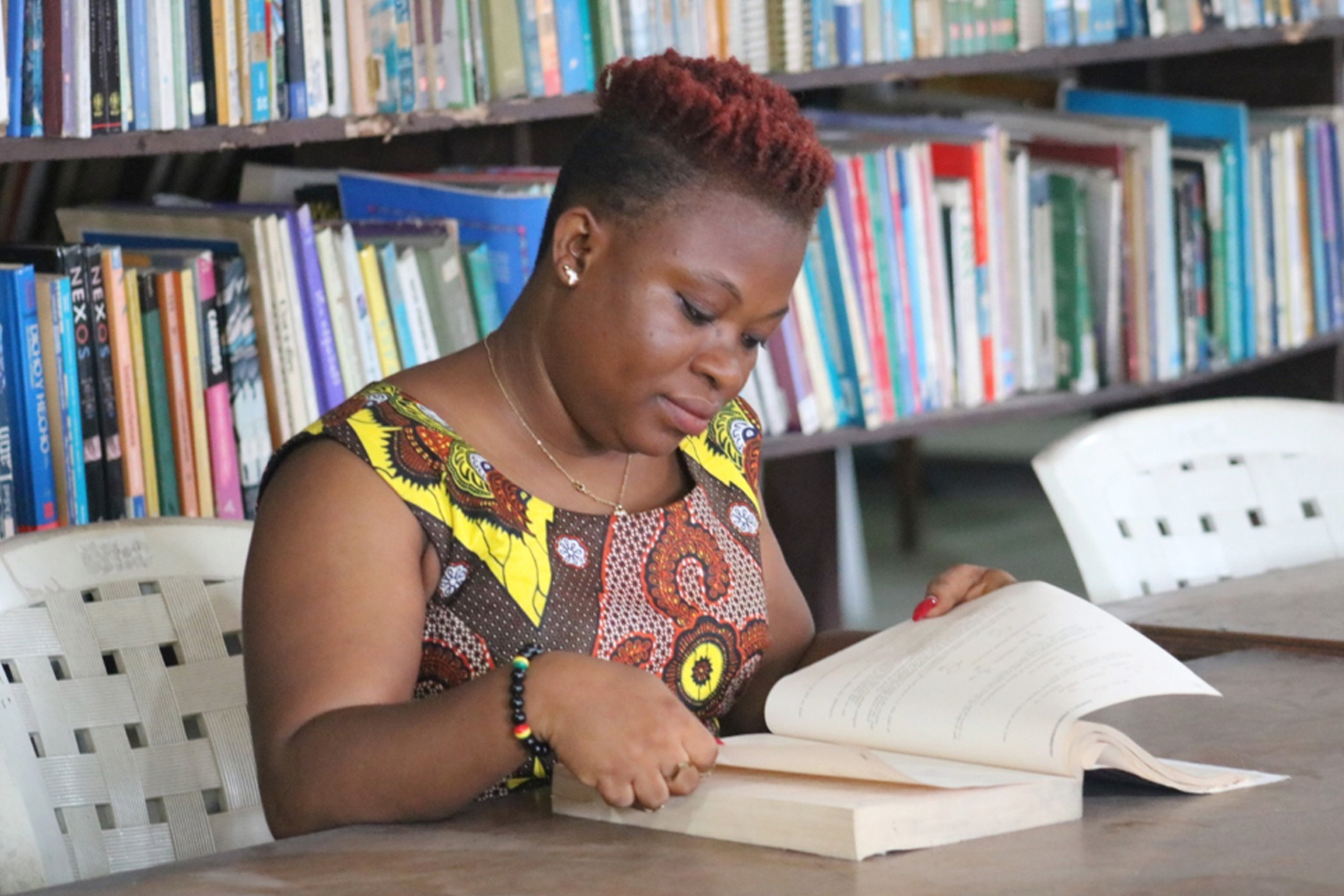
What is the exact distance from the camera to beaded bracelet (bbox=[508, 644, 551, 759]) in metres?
1.06

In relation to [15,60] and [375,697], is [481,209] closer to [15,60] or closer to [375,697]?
[15,60]

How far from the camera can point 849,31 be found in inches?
94.1

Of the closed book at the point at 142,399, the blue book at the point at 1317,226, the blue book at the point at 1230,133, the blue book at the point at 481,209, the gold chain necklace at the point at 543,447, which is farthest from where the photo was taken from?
the blue book at the point at 1317,226

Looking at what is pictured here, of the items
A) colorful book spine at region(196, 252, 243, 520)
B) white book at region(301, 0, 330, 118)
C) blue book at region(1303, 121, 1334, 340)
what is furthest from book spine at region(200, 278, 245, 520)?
blue book at region(1303, 121, 1334, 340)

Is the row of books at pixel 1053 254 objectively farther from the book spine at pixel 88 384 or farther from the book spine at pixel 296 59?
the book spine at pixel 88 384

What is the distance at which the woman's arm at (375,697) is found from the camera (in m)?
1.04

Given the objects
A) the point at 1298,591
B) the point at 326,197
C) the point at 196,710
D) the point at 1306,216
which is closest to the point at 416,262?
the point at 326,197

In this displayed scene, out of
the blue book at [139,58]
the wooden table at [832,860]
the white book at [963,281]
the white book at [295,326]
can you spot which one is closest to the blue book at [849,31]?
the white book at [963,281]

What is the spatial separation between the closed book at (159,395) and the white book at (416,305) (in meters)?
0.28

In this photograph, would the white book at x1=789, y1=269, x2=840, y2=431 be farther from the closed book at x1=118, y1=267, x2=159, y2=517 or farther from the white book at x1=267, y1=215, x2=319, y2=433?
the closed book at x1=118, y1=267, x2=159, y2=517

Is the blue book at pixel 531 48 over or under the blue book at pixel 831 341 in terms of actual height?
over

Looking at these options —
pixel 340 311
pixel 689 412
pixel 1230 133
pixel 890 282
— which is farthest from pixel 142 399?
pixel 1230 133

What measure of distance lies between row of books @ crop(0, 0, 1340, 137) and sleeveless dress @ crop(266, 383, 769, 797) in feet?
2.04

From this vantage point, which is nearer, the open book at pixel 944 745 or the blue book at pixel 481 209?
the open book at pixel 944 745
